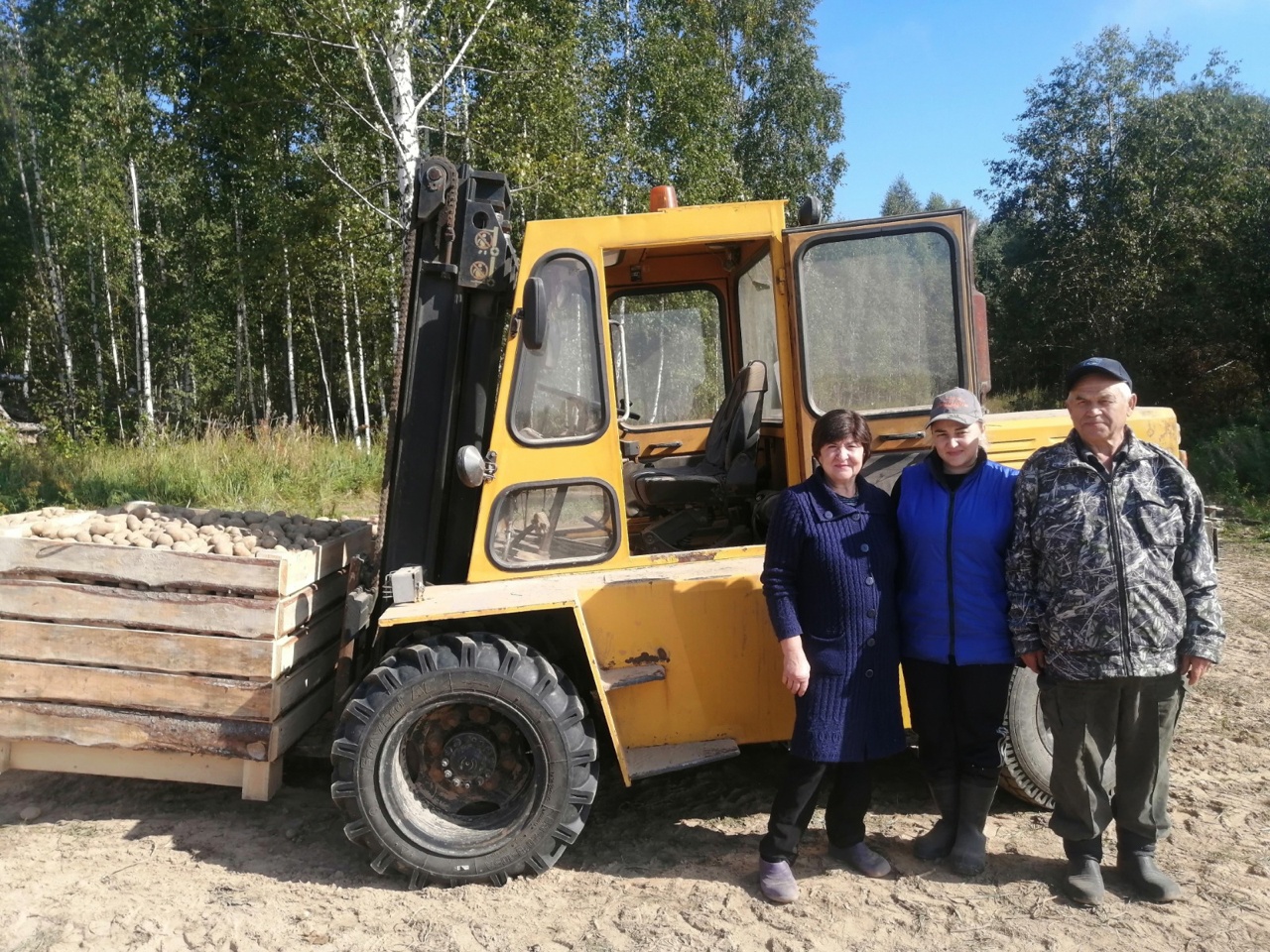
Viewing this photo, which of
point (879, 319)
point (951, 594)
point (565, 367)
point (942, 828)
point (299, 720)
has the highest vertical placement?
point (879, 319)

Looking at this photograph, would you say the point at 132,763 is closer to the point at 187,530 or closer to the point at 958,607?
the point at 187,530

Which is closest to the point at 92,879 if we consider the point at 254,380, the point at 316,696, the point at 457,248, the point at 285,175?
the point at 316,696

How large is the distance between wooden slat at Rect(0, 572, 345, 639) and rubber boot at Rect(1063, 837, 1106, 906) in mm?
2972

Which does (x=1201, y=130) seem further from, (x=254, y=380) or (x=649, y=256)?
(x=254, y=380)

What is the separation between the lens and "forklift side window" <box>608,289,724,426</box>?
4.74 meters

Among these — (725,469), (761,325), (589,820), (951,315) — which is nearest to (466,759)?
(589,820)

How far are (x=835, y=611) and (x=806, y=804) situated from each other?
695 millimetres

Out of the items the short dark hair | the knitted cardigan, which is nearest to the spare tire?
the knitted cardigan

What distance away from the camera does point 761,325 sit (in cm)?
442

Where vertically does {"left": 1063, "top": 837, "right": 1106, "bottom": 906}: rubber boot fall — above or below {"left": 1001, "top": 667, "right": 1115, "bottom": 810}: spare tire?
below

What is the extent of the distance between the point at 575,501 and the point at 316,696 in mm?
1498

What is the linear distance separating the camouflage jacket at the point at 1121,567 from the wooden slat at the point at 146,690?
2.76 metres

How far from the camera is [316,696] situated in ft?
12.9

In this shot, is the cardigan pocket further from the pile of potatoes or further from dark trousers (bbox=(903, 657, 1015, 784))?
the pile of potatoes
